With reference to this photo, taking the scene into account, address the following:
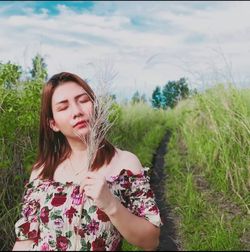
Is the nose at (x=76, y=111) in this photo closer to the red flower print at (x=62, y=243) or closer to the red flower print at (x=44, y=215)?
the red flower print at (x=44, y=215)

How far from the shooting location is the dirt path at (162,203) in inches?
152

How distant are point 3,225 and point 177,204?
1.93 meters

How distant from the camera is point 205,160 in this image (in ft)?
19.0

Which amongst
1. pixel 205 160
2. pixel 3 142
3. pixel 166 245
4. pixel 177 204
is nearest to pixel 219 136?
pixel 205 160

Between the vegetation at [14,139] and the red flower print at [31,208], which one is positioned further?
the vegetation at [14,139]

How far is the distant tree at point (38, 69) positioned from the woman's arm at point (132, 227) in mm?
2359

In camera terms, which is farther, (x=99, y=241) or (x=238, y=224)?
(x=238, y=224)

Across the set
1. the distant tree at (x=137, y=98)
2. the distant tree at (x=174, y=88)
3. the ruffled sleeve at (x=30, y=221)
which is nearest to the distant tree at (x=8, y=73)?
the ruffled sleeve at (x=30, y=221)

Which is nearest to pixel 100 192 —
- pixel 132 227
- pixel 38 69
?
pixel 132 227

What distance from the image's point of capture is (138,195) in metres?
2.24

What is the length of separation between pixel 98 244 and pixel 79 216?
0.16 metres

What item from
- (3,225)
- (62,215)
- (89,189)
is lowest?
(3,225)

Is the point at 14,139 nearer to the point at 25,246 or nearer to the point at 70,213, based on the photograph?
the point at 25,246

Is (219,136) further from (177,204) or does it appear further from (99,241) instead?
(99,241)
